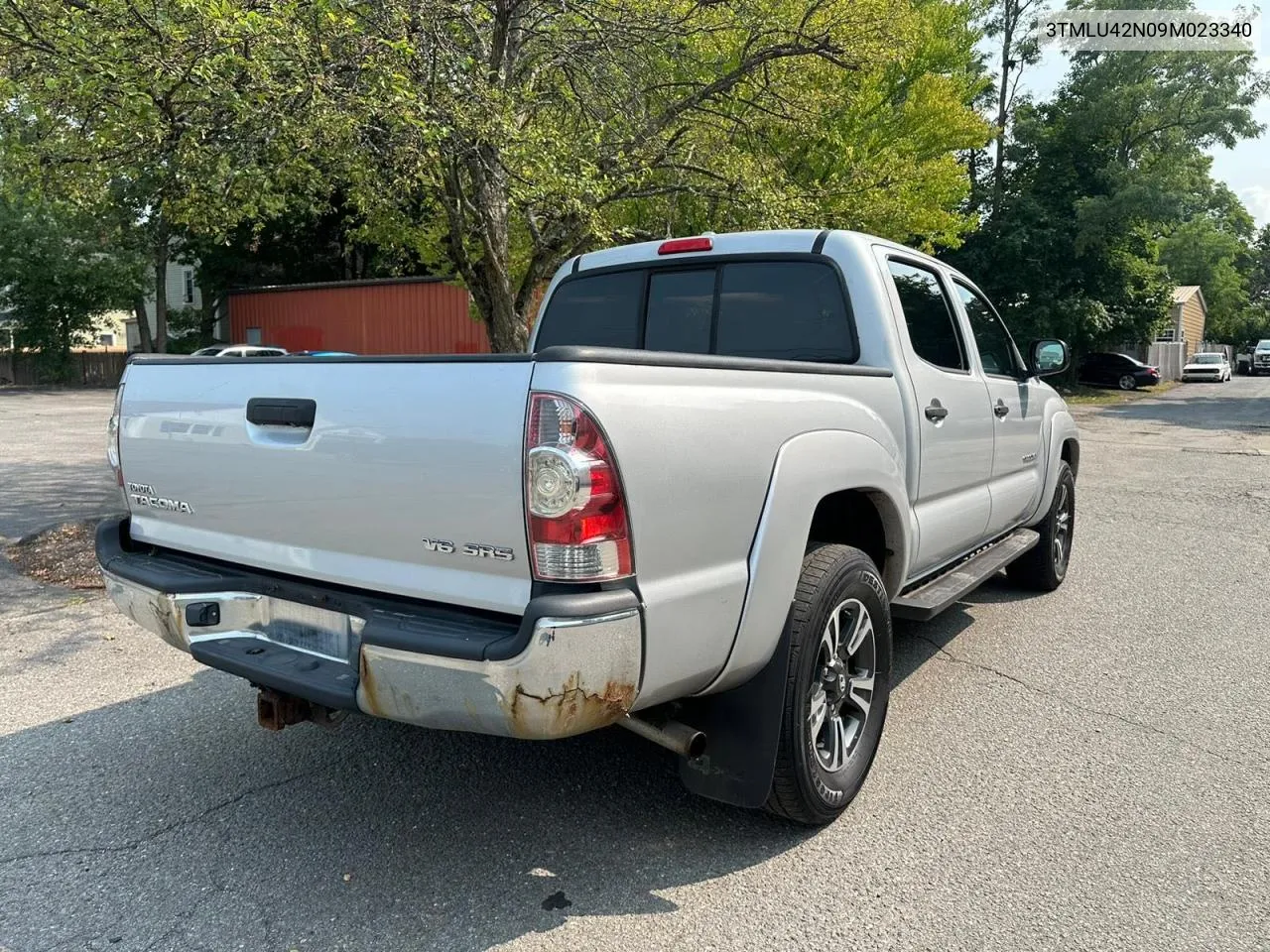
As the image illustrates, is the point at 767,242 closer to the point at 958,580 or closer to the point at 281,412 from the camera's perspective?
the point at 958,580

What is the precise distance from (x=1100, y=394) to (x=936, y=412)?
33343 mm

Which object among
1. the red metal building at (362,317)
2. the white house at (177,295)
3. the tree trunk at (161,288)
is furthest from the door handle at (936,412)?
the white house at (177,295)

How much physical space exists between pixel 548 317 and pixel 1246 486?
10496 mm

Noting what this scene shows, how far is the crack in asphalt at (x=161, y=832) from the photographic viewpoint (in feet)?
10.1

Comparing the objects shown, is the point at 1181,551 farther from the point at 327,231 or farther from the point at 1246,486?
the point at 327,231

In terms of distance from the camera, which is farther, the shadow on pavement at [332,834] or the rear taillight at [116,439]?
the rear taillight at [116,439]

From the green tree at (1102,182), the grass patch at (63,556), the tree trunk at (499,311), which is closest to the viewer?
the grass patch at (63,556)

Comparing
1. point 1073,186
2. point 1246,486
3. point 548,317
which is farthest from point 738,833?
Answer: point 1073,186

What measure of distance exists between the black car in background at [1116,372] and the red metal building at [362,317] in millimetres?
23421

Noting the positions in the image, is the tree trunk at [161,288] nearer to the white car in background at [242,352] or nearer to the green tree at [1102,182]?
the white car in background at [242,352]

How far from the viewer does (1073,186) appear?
99.6 ft

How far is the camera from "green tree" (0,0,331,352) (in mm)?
5320

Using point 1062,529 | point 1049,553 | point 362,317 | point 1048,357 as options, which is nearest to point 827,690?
point 1048,357

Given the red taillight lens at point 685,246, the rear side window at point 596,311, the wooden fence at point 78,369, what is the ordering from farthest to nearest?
the wooden fence at point 78,369 → the rear side window at point 596,311 → the red taillight lens at point 685,246
